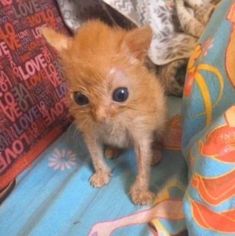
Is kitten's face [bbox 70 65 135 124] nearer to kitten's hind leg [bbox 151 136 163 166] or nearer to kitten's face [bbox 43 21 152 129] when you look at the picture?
kitten's face [bbox 43 21 152 129]

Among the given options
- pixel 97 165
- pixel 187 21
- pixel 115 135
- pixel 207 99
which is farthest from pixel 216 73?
pixel 187 21

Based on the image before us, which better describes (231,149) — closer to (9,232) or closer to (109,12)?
(9,232)

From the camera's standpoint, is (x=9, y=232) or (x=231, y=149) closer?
(x=231, y=149)

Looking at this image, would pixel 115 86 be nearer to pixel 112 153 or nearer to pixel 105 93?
pixel 105 93

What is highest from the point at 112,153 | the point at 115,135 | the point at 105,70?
the point at 105,70

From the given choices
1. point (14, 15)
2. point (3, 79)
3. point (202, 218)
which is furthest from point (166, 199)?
point (14, 15)

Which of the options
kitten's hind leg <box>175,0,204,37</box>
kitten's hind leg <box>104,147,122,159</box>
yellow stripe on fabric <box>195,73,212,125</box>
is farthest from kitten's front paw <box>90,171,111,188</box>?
kitten's hind leg <box>175,0,204,37</box>
